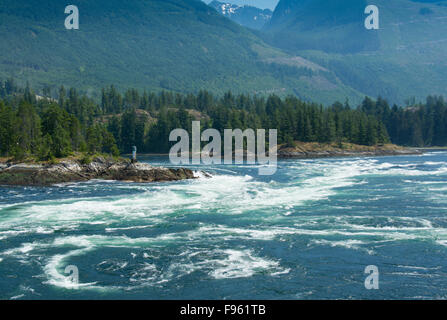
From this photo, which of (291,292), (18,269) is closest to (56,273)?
(18,269)

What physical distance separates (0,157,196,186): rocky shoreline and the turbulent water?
14.7 meters

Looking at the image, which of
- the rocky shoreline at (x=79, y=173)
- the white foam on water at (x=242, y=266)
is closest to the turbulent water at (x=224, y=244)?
Answer: the white foam on water at (x=242, y=266)

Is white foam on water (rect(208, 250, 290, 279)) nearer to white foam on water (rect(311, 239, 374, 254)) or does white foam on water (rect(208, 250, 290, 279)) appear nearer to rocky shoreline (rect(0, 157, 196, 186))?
white foam on water (rect(311, 239, 374, 254))

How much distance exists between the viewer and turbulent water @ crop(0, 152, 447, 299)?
89.1 feet

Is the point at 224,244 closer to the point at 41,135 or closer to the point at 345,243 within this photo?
the point at 345,243

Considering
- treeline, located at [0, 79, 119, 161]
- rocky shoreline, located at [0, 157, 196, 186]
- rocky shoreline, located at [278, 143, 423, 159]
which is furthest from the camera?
rocky shoreline, located at [278, 143, 423, 159]

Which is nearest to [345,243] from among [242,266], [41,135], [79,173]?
[242,266]

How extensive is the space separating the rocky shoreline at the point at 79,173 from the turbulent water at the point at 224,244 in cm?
1466

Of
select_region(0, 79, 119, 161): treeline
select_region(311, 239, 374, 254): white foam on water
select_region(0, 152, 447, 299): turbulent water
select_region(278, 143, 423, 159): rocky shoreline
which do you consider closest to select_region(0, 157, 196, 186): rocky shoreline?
select_region(0, 79, 119, 161): treeline

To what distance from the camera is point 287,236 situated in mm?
38531

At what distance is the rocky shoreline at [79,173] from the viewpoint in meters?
79.8

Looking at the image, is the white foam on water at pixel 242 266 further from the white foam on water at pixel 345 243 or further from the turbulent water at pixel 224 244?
the white foam on water at pixel 345 243

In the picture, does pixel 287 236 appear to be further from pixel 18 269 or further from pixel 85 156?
pixel 85 156
